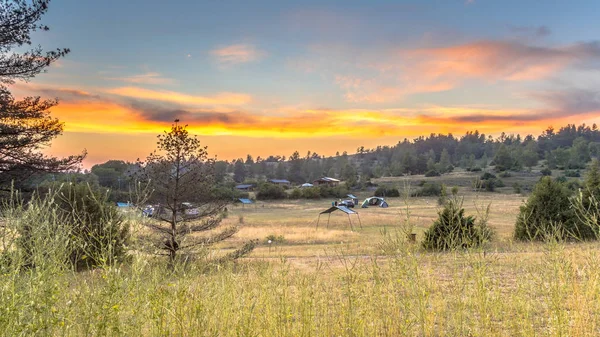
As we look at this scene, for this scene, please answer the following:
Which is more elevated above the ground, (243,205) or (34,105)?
(34,105)

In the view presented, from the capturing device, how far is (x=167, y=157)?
1434cm

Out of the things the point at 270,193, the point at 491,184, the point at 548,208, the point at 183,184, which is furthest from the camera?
the point at 270,193

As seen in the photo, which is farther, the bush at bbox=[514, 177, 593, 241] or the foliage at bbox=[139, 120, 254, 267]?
the bush at bbox=[514, 177, 593, 241]

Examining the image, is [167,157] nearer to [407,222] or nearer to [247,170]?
[407,222]

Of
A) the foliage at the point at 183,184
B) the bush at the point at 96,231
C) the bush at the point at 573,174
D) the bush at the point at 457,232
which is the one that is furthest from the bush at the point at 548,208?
the bush at the point at 573,174

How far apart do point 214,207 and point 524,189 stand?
58243 mm

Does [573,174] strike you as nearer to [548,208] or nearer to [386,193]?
[386,193]

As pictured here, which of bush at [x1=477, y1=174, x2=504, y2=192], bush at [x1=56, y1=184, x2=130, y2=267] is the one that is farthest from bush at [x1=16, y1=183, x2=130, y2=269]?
bush at [x1=477, y1=174, x2=504, y2=192]

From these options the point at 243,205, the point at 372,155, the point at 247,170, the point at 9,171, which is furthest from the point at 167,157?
the point at 372,155

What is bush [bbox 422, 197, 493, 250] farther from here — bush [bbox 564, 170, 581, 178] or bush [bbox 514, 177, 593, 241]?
bush [bbox 564, 170, 581, 178]

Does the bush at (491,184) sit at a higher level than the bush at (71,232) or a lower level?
lower

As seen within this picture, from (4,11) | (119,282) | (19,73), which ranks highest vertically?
(4,11)

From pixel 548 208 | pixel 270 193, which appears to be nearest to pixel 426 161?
pixel 270 193

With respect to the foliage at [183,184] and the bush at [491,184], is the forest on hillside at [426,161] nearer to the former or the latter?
the foliage at [183,184]
